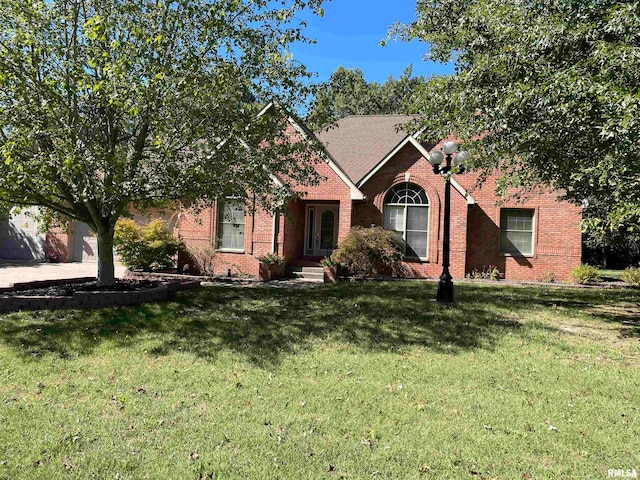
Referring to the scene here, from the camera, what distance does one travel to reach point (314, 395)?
4.80 metres

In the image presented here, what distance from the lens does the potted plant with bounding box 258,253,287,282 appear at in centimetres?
1494

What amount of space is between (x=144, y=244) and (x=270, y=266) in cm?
443

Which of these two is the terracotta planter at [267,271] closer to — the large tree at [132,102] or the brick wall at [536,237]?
the large tree at [132,102]

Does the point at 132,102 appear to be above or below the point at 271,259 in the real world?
above

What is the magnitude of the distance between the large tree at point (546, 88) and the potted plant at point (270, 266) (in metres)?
7.84

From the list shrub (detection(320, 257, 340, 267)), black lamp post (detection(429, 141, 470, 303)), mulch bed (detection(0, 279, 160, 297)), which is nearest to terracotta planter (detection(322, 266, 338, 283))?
shrub (detection(320, 257, 340, 267))

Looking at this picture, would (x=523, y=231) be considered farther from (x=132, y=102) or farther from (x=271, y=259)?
(x=132, y=102)

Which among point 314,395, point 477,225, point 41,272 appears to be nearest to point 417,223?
point 477,225

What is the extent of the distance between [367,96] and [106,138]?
33692mm

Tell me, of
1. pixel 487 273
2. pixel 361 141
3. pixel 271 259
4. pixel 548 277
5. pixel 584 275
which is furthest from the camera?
pixel 361 141

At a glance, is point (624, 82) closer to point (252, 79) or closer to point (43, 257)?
point (252, 79)

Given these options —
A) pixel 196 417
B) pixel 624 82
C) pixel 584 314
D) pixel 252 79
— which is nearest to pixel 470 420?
pixel 196 417

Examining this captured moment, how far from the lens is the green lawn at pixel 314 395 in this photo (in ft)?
11.4

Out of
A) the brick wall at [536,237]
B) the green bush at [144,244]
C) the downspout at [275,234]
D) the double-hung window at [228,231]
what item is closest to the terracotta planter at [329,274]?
the downspout at [275,234]
